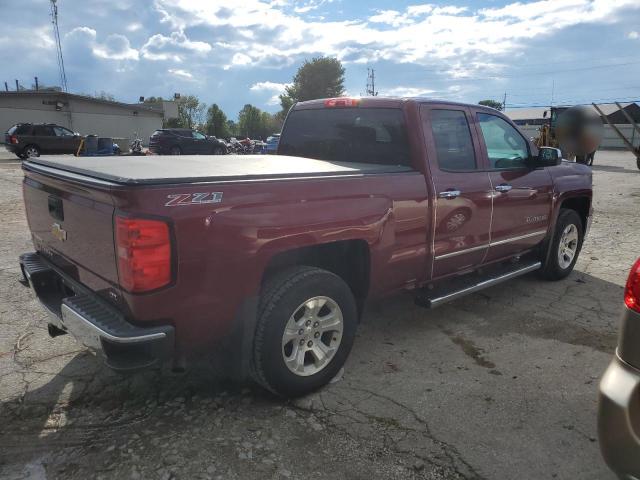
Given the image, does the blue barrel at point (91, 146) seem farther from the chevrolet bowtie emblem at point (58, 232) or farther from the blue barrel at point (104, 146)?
the chevrolet bowtie emblem at point (58, 232)

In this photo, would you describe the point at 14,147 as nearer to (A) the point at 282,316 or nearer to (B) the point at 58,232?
(B) the point at 58,232

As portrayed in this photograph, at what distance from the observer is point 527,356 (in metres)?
3.82

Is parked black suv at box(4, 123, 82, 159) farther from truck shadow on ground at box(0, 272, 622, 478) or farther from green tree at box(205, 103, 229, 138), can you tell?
green tree at box(205, 103, 229, 138)

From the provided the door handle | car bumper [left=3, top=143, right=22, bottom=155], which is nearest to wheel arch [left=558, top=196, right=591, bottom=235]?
the door handle

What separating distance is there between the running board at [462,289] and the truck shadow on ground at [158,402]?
1.24 feet

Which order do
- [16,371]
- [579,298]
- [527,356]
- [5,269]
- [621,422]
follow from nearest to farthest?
[621,422] → [16,371] → [527,356] → [579,298] → [5,269]

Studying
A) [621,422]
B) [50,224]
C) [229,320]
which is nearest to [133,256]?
[229,320]

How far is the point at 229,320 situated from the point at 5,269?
4.22 m

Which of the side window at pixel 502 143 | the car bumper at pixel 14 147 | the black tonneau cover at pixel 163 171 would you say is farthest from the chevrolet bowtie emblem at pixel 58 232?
the car bumper at pixel 14 147

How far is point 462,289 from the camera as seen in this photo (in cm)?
412

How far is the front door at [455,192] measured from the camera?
12.5 feet

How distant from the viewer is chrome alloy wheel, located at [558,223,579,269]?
218 inches

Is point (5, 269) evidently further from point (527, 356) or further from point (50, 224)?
point (527, 356)

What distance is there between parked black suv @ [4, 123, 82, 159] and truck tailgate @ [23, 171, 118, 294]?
2211 centimetres
